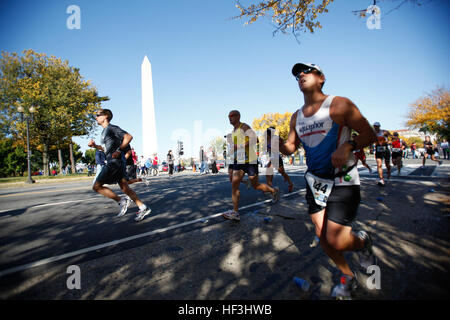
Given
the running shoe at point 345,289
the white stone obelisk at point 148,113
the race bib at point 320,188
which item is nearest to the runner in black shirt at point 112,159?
the race bib at point 320,188

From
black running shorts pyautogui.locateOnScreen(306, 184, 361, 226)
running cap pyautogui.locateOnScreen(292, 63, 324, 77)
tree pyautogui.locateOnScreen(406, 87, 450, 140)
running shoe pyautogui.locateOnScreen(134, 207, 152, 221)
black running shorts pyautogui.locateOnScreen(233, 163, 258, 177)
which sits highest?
tree pyautogui.locateOnScreen(406, 87, 450, 140)

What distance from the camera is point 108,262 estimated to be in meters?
2.50

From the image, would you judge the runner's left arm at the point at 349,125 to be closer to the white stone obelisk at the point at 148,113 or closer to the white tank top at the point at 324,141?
the white tank top at the point at 324,141

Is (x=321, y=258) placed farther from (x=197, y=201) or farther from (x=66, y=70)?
(x=66, y=70)

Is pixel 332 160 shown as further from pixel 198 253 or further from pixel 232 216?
pixel 232 216

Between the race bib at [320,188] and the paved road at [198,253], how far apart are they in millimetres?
775

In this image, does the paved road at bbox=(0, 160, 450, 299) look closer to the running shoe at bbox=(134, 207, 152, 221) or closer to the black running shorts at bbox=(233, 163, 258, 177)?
the running shoe at bbox=(134, 207, 152, 221)

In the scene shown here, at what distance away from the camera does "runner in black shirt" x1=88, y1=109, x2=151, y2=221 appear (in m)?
4.31

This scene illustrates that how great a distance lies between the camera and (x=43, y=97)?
76.6ft

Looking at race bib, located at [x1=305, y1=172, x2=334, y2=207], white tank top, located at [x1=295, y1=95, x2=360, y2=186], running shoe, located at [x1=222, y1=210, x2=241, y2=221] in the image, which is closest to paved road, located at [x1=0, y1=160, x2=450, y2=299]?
running shoe, located at [x1=222, y1=210, x2=241, y2=221]

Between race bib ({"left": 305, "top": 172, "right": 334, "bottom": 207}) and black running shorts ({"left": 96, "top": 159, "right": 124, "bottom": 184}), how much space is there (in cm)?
379

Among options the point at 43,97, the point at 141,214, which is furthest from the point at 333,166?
the point at 43,97

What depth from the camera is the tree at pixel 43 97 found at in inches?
928

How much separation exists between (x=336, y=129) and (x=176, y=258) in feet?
7.14
